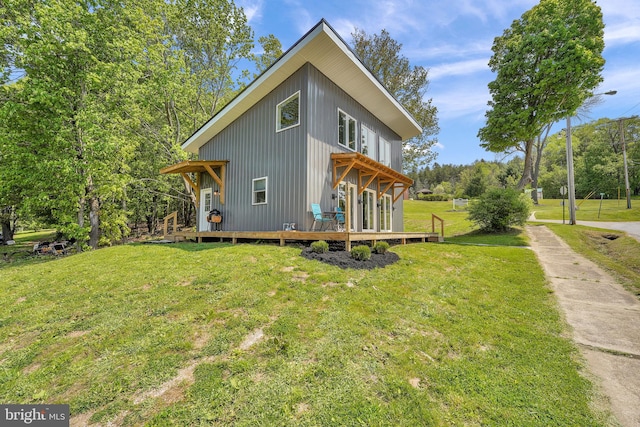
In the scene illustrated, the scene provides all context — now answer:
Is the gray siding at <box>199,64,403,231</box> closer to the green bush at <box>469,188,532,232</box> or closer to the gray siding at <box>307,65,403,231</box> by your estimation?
the gray siding at <box>307,65,403,231</box>

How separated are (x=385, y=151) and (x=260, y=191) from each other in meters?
6.94

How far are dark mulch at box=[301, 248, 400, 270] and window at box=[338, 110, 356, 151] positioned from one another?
516 cm

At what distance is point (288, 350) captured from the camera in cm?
304

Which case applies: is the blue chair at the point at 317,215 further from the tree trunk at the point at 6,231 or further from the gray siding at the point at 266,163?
the tree trunk at the point at 6,231

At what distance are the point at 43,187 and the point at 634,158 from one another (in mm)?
55467

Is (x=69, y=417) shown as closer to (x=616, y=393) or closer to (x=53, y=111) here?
(x=616, y=393)

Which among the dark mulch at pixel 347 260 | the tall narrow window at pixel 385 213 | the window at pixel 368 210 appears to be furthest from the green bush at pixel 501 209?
the dark mulch at pixel 347 260

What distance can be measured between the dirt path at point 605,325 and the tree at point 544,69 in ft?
28.0

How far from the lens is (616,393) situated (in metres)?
2.69

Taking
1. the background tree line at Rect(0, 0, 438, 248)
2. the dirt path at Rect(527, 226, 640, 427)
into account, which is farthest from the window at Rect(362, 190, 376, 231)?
the background tree line at Rect(0, 0, 438, 248)

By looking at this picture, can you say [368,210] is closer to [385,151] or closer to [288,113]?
[385,151]

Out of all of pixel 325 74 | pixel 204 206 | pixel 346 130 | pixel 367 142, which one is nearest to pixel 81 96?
pixel 204 206

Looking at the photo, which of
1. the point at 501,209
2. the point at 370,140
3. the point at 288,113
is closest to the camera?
the point at 288,113

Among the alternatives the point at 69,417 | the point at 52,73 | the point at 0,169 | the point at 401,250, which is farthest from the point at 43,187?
the point at 401,250
